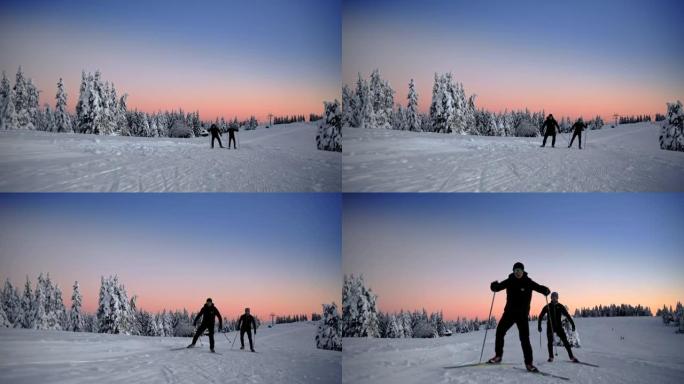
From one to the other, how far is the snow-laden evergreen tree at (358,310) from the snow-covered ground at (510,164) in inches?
65.6

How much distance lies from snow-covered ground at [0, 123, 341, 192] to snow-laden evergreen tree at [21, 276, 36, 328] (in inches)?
59.7

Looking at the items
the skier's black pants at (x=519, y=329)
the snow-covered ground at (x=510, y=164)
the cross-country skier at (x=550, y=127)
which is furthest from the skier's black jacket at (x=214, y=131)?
the skier's black pants at (x=519, y=329)

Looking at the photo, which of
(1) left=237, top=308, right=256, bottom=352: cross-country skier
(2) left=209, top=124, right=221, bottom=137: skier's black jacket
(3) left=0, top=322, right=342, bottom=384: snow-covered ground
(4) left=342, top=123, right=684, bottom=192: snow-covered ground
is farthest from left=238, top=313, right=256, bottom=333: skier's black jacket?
(2) left=209, top=124, right=221, bottom=137: skier's black jacket

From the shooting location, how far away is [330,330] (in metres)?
10.9

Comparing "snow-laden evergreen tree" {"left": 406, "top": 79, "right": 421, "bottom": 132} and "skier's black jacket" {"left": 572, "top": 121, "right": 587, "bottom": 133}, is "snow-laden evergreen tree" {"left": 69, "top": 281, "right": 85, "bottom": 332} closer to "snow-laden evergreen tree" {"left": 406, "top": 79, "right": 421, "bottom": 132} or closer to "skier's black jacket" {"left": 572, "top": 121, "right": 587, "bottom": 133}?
"snow-laden evergreen tree" {"left": 406, "top": 79, "right": 421, "bottom": 132}

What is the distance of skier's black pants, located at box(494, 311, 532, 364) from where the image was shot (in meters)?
7.92

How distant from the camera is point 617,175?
1011 cm

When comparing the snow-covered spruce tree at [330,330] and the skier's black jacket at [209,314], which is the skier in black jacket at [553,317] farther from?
the skier's black jacket at [209,314]

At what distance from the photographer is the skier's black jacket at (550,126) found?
36.4 ft

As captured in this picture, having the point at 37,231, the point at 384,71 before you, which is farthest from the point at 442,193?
the point at 37,231

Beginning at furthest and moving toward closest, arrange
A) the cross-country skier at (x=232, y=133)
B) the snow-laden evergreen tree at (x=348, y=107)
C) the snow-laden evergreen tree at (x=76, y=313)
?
1. the cross-country skier at (x=232, y=133)
2. the snow-laden evergreen tree at (x=348, y=107)
3. the snow-laden evergreen tree at (x=76, y=313)

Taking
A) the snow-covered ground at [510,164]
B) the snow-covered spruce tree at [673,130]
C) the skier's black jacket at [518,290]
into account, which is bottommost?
the skier's black jacket at [518,290]

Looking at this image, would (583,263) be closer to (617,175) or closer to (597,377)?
(617,175)

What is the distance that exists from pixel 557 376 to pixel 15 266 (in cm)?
790
